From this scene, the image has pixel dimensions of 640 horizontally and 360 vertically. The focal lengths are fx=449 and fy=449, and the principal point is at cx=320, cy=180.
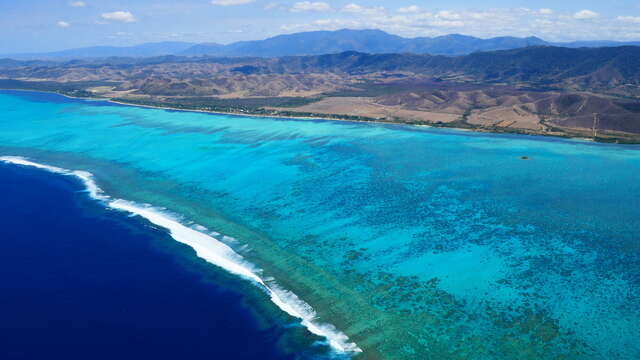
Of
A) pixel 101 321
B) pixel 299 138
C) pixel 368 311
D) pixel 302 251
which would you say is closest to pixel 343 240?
pixel 302 251

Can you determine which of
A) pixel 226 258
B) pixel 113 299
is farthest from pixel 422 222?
pixel 113 299

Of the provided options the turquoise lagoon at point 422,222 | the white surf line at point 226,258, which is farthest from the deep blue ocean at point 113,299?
the turquoise lagoon at point 422,222

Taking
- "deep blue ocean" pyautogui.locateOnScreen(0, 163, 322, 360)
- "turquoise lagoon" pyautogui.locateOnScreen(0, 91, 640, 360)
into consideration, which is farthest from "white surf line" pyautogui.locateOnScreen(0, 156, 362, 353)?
"deep blue ocean" pyautogui.locateOnScreen(0, 163, 322, 360)

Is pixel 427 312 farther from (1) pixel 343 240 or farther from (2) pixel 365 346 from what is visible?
(1) pixel 343 240

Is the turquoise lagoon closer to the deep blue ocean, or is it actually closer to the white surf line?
the white surf line

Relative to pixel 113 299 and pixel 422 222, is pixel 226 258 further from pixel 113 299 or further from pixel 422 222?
pixel 422 222

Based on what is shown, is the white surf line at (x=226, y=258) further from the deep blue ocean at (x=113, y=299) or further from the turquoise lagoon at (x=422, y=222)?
the deep blue ocean at (x=113, y=299)

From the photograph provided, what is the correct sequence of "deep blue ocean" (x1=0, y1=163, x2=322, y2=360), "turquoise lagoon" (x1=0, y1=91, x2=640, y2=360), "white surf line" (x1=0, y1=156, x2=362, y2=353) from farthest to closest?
"turquoise lagoon" (x1=0, y1=91, x2=640, y2=360) → "white surf line" (x1=0, y1=156, x2=362, y2=353) → "deep blue ocean" (x1=0, y1=163, x2=322, y2=360)
